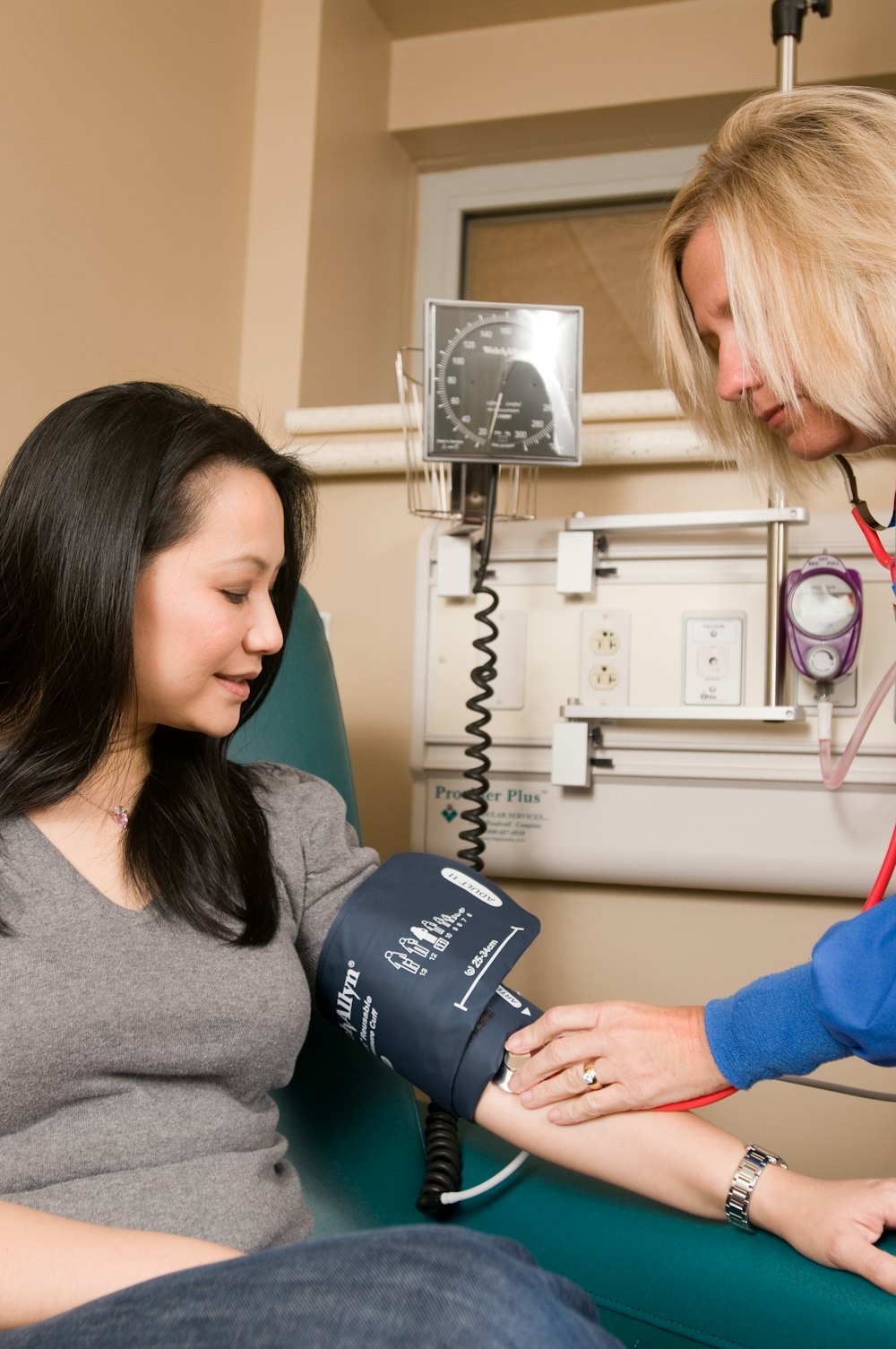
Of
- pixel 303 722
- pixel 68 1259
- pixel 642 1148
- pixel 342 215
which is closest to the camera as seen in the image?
pixel 68 1259

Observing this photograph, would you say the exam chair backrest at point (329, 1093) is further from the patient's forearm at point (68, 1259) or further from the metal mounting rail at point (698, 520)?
the metal mounting rail at point (698, 520)

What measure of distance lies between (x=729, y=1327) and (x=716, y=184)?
99 cm

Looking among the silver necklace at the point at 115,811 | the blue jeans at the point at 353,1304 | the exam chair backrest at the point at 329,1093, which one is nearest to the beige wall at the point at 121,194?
the exam chair backrest at the point at 329,1093

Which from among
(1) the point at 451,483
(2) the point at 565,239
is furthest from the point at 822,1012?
(2) the point at 565,239

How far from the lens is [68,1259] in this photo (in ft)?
2.43

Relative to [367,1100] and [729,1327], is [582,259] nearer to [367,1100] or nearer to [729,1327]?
[367,1100]

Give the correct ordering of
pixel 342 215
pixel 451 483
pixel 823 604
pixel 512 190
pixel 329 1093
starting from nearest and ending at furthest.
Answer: pixel 329 1093 < pixel 823 604 < pixel 451 483 < pixel 342 215 < pixel 512 190

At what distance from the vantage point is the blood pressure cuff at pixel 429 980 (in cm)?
106

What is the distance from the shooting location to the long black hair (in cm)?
95

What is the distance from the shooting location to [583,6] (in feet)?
7.20

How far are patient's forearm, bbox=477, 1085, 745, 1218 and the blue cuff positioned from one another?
60 mm

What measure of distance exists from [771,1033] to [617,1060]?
15 centimetres

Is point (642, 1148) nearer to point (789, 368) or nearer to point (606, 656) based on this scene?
point (789, 368)

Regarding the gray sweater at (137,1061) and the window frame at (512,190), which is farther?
the window frame at (512,190)
